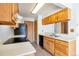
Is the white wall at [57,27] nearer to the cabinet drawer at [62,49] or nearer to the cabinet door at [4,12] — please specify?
the cabinet drawer at [62,49]

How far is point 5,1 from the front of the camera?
0.56 metres

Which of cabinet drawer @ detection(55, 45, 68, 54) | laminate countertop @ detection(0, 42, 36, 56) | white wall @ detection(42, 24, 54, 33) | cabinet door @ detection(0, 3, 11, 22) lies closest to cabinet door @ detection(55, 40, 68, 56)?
cabinet drawer @ detection(55, 45, 68, 54)

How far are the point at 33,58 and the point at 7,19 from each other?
28cm

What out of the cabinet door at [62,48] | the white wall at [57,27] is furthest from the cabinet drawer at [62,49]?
the white wall at [57,27]

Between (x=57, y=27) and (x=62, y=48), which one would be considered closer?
(x=62, y=48)

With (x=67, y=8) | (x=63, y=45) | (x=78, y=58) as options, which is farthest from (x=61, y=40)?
(x=78, y=58)

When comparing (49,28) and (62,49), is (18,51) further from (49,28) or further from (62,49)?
(49,28)

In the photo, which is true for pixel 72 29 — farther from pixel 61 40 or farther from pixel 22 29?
pixel 22 29

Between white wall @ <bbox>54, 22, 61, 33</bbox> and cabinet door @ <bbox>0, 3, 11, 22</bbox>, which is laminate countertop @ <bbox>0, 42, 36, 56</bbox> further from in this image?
white wall @ <bbox>54, 22, 61, 33</bbox>

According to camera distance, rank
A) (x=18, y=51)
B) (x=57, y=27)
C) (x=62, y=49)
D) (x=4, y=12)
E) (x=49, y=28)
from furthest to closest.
Result: (x=49, y=28) < (x=57, y=27) < (x=62, y=49) < (x=18, y=51) < (x=4, y=12)

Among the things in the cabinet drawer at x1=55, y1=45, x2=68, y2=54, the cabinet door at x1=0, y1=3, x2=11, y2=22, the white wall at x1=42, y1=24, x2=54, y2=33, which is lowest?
the cabinet drawer at x1=55, y1=45, x2=68, y2=54

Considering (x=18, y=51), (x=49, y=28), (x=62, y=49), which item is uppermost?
(x=49, y=28)

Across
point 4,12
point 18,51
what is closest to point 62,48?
point 18,51

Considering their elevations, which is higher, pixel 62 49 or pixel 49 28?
pixel 49 28
